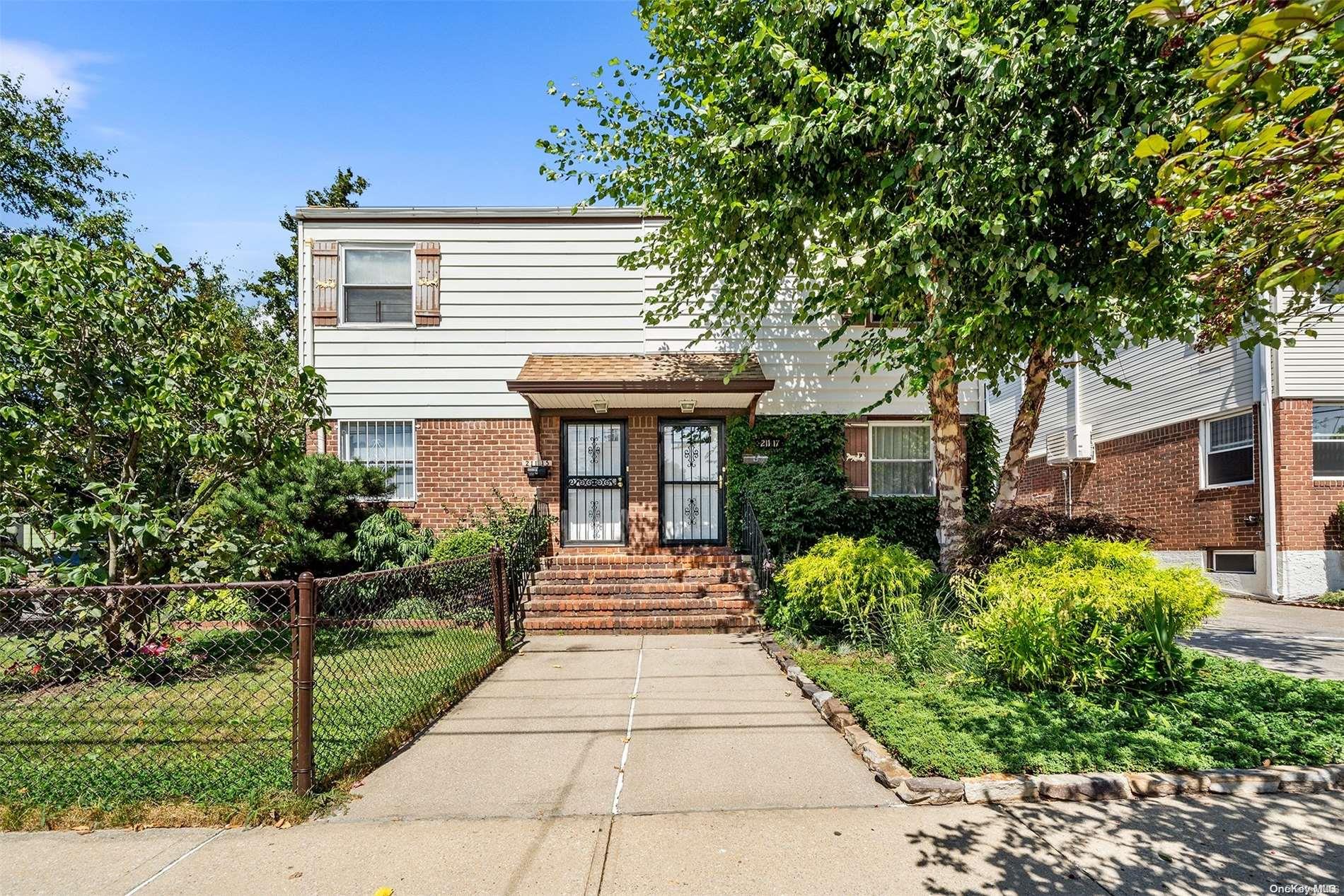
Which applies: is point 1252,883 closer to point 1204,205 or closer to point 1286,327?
point 1204,205

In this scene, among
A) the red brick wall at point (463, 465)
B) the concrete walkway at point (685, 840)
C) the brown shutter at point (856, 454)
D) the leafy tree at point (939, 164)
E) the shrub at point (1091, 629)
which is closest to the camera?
the concrete walkway at point (685, 840)

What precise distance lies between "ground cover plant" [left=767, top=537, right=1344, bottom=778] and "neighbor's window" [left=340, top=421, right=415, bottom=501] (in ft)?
23.8

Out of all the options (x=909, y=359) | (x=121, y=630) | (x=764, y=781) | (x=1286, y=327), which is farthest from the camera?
(x=1286, y=327)

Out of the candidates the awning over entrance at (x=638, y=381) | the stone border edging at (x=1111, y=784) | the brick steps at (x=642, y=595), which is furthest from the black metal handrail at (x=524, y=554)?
the stone border edging at (x=1111, y=784)

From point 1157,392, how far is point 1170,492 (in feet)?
6.99

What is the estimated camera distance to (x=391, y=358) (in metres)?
10.8

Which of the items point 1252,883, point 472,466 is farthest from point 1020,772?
point 472,466

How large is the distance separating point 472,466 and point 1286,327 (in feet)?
46.7

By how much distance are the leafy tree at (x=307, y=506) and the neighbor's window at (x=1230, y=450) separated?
14800mm

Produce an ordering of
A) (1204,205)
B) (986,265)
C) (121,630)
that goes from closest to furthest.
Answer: (1204,205), (121,630), (986,265)

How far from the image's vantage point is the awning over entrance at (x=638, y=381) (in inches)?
375

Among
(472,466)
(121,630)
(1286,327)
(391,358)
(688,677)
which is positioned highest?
(1286,327)

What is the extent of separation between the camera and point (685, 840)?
11.2 ft

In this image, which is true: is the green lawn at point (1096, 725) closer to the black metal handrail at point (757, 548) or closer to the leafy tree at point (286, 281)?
the black metal handrail at point (757, 548)
